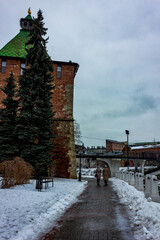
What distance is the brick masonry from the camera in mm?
22234

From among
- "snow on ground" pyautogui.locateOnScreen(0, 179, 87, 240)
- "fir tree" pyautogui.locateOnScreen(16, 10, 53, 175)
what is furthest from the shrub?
"fir tree" pyautogui.locateOnScreen(16, 10, 53, 175)

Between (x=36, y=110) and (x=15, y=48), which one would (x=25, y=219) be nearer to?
(x=36, y=110)

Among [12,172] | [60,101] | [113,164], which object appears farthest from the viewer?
[113,164]

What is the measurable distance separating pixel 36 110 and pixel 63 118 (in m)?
6.79

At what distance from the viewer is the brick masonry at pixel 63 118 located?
72.9 feet

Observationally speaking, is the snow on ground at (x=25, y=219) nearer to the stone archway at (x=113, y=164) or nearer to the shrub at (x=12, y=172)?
the shrub at (x=12, y=172)

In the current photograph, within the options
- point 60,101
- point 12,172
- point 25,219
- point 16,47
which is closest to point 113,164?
point 60,101

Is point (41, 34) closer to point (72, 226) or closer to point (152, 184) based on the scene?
point (152, 184)

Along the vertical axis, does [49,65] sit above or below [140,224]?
above

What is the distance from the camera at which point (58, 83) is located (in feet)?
80.4

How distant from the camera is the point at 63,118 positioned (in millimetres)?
23688

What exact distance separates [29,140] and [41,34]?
385 inches

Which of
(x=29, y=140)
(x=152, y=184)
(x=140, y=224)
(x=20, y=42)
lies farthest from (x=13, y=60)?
(x=140, y=224)

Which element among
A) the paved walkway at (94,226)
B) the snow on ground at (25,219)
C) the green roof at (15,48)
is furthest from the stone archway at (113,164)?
the paved walkway at (94,226)
